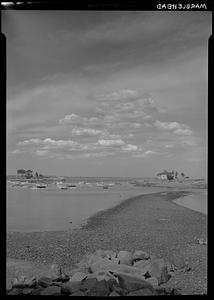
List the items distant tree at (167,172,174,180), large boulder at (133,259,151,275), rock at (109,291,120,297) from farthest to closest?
distant tree at (167,172,174,180) < large boulder at (133,259,151,275) < rock at (109,291,120,297)

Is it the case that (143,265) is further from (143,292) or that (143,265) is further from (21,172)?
(21,172)

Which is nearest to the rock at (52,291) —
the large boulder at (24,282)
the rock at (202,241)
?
the large boulder at (24,282)

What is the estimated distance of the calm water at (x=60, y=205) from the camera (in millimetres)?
2527

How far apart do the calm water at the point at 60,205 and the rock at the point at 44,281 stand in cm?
36

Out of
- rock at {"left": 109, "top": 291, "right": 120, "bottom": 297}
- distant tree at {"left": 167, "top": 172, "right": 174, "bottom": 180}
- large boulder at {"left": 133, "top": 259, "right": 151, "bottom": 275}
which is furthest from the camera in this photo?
distant tree at {"left": 167, "top": 172, "right": 174, "bottom": 180}

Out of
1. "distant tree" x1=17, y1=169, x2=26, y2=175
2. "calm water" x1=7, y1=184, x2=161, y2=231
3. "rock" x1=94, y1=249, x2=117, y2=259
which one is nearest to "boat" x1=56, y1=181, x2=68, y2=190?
"calm water" x1=7, y1=184, x2=161, y2=231

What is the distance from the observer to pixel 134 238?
2613 millimetres

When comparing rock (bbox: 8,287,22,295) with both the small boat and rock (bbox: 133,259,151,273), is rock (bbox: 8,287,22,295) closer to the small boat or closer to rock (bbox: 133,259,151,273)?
the small boat

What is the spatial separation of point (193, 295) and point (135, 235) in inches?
22.8

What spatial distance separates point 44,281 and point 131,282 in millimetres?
626

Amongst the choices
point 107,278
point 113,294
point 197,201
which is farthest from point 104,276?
point 197,201

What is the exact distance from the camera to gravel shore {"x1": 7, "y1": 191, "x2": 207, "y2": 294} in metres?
2.50

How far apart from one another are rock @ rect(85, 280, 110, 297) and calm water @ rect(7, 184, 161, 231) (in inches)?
18.7
